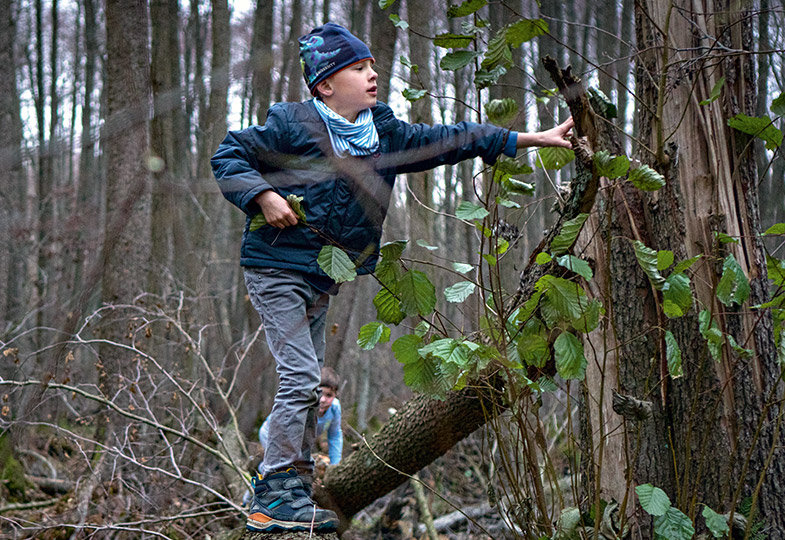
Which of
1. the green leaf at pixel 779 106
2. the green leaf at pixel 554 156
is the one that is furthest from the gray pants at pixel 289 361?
the green leaf at pixel 779 106

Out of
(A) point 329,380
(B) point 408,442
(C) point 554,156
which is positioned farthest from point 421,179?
(C) point 554,156

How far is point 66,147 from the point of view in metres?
0.97

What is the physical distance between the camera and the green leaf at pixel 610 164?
201cm

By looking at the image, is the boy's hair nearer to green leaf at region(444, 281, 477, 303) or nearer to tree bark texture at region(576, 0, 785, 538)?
tree bark texture at region(576, 0, 785, 538)

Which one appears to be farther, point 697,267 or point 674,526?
point 697,267

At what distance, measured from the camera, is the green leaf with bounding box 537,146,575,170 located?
7.88ft

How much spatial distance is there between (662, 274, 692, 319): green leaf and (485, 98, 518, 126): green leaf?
692 mm

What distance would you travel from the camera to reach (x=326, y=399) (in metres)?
4.98

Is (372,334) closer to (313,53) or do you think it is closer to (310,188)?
(310,188)

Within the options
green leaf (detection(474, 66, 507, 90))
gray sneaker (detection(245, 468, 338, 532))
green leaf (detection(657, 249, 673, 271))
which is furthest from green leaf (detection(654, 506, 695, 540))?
green leaf (detection(474, 66, 507, 90))

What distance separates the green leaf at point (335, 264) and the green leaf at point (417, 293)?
184mm

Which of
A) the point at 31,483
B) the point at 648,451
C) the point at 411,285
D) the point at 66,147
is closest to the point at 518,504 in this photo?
the point at 648,451

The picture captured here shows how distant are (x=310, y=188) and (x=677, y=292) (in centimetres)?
136

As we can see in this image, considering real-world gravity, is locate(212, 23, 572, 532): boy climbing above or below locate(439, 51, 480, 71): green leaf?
below
